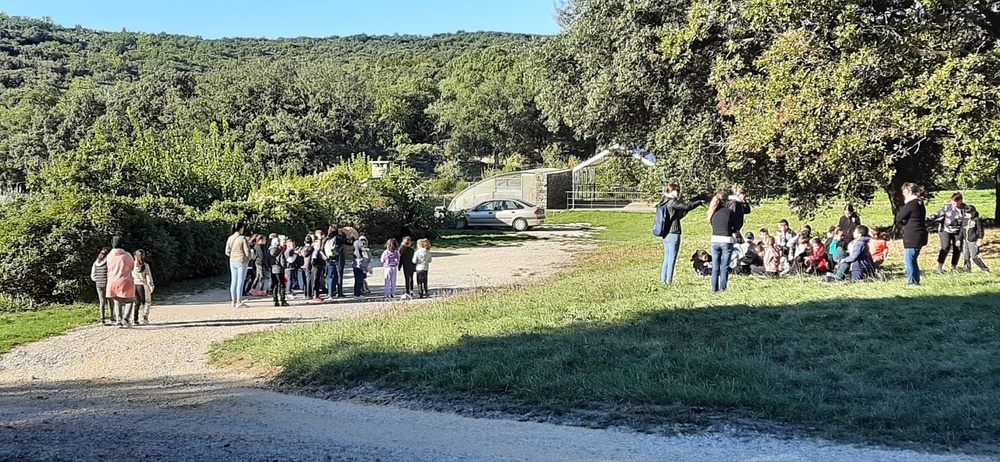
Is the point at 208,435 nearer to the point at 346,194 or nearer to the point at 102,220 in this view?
the point at 102,220

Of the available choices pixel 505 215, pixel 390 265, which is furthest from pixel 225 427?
pixel 505 215

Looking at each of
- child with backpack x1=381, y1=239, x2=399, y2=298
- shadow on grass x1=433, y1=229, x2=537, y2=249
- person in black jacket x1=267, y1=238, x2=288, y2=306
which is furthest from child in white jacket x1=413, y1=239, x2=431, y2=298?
shadow on grass x1=433, y1=229, x2=537, y2=249

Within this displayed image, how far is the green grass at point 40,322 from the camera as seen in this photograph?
1043 cm

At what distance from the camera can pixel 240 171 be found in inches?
974

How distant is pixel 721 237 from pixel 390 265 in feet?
19.4

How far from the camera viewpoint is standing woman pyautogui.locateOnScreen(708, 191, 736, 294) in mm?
11609

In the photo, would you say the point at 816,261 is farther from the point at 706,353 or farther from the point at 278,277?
the point at 278,277

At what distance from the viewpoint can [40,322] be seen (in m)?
11.6

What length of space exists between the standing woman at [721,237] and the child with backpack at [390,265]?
223 inches

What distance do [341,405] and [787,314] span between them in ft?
18.7

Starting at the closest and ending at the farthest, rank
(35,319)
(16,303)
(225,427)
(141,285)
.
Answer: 1. (225,427)
2. (141,285)
3. (35,319)
4. (16,303)

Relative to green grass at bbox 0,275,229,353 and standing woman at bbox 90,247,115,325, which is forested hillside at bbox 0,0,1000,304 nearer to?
green grass at bbox 0,275,229,353

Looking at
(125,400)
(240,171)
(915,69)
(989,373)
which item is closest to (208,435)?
(125,400)

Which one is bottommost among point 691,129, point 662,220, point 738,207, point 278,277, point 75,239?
point 278,277
